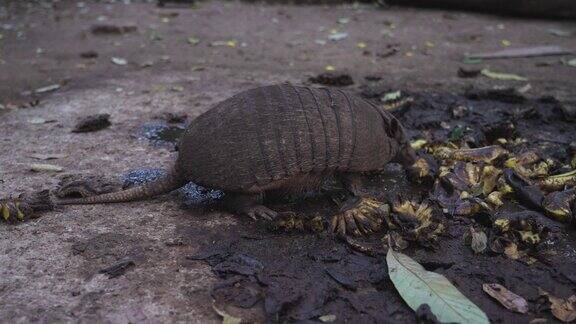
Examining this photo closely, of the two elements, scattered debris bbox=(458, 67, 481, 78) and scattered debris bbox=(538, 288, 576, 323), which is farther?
scattered debris bbox=(458, 67, 481, 78)

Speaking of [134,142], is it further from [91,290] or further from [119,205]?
[91,290]

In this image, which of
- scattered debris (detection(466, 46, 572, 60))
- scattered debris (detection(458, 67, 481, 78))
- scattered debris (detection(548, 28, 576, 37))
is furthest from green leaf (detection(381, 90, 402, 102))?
scattered debris (detection(548, 28, 576, 37))

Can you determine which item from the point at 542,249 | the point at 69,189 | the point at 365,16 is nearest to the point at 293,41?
the point at 365,16

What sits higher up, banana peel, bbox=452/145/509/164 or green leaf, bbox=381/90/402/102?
banana peel, bbox=452/145/509/164

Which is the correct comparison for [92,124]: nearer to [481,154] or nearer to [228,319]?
[228,319]

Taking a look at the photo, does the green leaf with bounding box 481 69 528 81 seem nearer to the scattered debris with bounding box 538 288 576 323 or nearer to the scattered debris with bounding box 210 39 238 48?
the scattered debris with bounding box 210 39 238 48

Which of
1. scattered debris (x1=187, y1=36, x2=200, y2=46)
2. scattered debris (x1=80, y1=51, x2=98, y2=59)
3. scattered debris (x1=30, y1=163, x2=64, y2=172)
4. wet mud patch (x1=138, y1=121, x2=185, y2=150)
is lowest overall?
scattered debris (x1=80, y1=51, x2=98, y2=59)

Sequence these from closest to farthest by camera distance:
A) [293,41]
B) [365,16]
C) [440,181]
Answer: [440,181] → [293,41] → [365,16]
